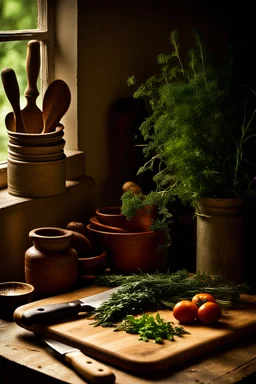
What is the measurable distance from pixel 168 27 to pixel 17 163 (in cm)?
86

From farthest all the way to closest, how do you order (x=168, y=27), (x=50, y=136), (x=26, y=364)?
1. (x=168, y=27)
2. (x=50, y=136)
3. (x=26, y=364)

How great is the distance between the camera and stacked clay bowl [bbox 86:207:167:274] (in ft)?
7.88

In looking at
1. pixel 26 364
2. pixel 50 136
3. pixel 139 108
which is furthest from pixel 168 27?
pixel 26 364

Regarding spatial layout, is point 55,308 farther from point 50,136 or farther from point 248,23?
point 248,23

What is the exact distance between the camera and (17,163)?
240 cm

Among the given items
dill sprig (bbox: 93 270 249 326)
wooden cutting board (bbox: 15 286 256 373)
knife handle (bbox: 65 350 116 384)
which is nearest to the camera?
knife handle (bbox: 65 350 116 384)

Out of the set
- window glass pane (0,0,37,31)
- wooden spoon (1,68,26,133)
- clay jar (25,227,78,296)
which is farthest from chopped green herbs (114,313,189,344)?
window glass pane (0,0,37,31)

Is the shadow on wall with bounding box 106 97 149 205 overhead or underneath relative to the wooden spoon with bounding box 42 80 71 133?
underneath

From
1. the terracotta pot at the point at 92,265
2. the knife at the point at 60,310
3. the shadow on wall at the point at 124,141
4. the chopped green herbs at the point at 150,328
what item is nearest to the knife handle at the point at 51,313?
the knife at the point at 60,310

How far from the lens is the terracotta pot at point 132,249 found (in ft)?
7.87

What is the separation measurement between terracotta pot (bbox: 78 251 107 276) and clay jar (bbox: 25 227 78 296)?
81 mm

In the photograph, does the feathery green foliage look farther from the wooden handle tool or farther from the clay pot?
the wooden handle tool

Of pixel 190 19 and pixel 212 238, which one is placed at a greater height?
pixel 190 19

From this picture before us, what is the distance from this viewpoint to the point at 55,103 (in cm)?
247
